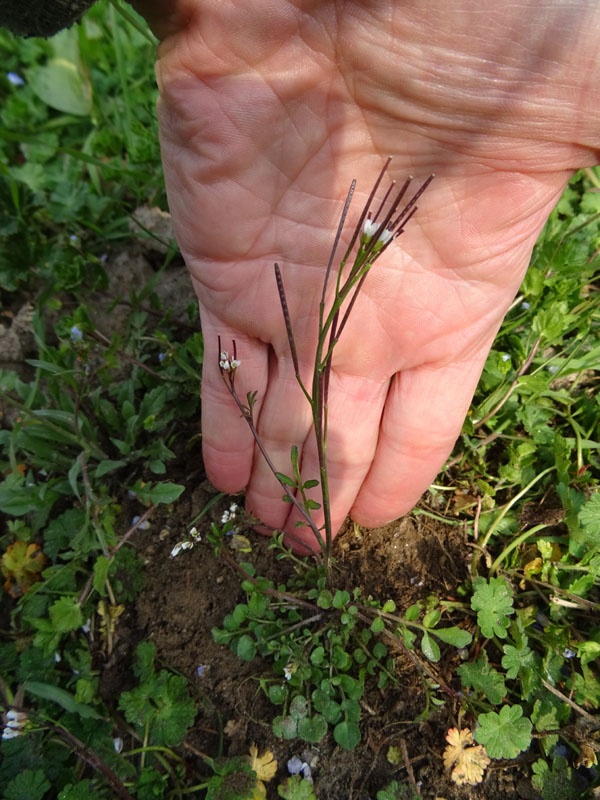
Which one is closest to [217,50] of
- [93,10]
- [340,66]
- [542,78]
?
[340,66]

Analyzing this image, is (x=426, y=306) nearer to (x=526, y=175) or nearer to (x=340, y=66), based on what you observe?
(x=526, y=175)

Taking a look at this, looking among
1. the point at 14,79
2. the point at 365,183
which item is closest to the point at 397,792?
the point at 365,183

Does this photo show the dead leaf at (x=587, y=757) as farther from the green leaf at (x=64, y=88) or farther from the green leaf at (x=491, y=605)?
the green leaf at (x=64, y=88)

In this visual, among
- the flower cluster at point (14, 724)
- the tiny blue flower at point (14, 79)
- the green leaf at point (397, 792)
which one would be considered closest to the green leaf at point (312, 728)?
the green leaf at point (397, 792)

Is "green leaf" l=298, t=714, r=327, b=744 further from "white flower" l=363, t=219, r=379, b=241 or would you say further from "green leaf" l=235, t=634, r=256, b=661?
"white flower" l=363, t=219, r=379, b=241

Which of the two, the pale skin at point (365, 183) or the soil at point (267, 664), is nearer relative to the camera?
the pale skin at point (365, 183)

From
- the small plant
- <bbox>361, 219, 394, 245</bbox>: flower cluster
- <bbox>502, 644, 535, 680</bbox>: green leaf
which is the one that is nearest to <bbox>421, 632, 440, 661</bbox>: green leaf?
the small plant

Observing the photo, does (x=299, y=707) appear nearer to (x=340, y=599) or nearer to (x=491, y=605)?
(x=340, y=599)
